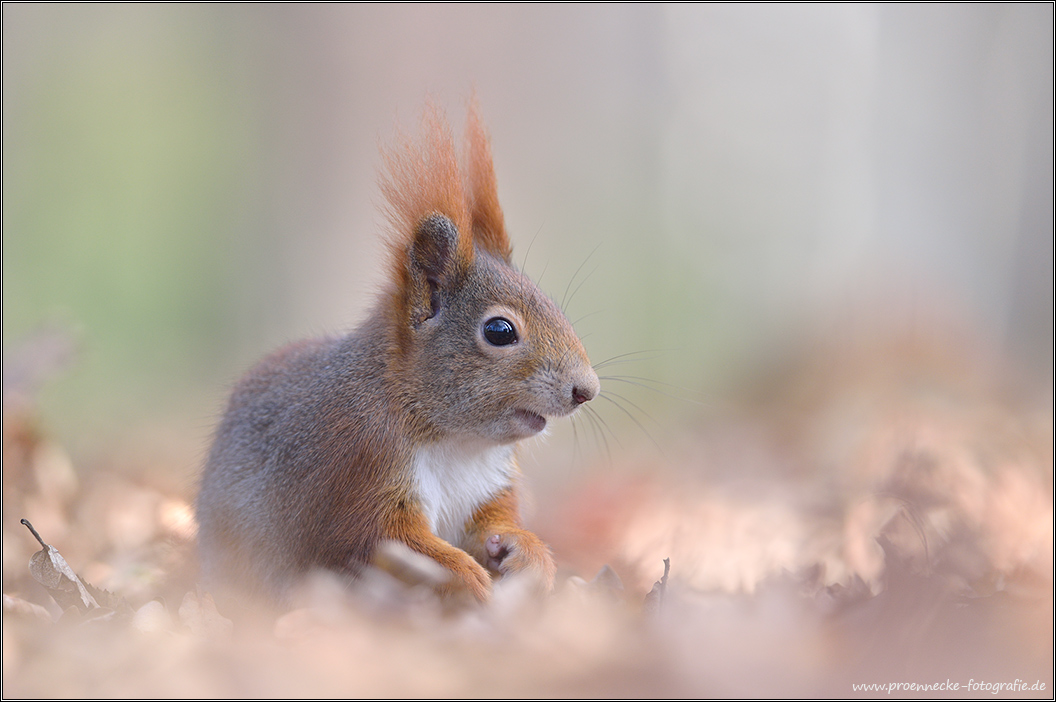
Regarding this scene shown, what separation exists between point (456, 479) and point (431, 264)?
0.32 m

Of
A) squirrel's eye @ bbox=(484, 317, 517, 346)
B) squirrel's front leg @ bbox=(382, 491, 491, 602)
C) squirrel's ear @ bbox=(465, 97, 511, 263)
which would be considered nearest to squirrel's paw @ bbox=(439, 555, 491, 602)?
squirrel's front leg @ bbox=(382, 491, 491, 602)

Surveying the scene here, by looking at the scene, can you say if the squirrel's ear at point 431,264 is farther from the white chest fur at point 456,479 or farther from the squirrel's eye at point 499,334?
the white chest fur at point 456,479

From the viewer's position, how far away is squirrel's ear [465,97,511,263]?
4.15ft

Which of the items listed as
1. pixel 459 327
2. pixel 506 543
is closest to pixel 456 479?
pixel 506 543

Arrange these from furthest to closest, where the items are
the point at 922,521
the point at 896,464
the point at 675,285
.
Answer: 1. the point at 675,285
2. the point at 896,464
3. the point at 922,521

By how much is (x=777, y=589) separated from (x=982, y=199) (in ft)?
5.27

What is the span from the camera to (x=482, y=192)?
4.25 ft

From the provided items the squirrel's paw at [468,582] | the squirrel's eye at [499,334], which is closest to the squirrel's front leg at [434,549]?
the squirrel's paw at [468,582]

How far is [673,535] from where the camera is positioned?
5.63 ft

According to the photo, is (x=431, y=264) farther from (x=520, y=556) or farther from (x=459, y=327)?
(x=520, y=556)

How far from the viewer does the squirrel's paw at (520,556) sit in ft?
3.77

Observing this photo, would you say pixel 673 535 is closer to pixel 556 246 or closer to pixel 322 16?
pixel 556 246

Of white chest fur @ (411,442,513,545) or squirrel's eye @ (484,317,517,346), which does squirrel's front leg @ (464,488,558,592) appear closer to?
white chest fur @ (411,442,513,545)

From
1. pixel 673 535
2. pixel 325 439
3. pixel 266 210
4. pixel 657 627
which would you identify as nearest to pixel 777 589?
pixel 657 627
